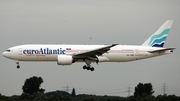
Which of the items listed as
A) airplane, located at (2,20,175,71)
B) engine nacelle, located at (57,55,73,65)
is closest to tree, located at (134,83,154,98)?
airplane, located at (2,20,175,71)

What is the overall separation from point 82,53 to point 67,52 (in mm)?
2771

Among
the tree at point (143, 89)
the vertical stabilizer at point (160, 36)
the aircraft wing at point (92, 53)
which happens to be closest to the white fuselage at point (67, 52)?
the aircraft wing at point (92, 53)

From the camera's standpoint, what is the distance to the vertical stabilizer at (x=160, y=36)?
79.0 m

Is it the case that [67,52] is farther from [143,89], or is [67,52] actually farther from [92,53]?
[143,89]

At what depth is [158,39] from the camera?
8000cm

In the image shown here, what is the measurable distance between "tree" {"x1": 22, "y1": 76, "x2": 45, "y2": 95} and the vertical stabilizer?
86.8ft

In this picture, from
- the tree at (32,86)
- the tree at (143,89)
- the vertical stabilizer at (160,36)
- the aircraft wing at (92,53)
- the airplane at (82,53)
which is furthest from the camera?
the tree at (32,86)

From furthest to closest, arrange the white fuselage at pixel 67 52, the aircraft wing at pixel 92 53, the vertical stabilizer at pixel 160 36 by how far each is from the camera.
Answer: the vertical stabilizer at pixel 160 36, the white fuselage at pixel 67 52, the aircraft wing at pixel 92 53

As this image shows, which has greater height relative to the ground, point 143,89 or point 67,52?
point 67,52

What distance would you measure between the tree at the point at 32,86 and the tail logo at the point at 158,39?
2670 cm

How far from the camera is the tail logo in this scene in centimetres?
7906

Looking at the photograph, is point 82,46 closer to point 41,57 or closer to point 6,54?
point 41,57

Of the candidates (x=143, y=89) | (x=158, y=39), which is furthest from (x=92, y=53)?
(x=143, y=89)

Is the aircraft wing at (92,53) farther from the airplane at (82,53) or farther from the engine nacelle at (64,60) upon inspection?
the engine nacelle at (64,60)
